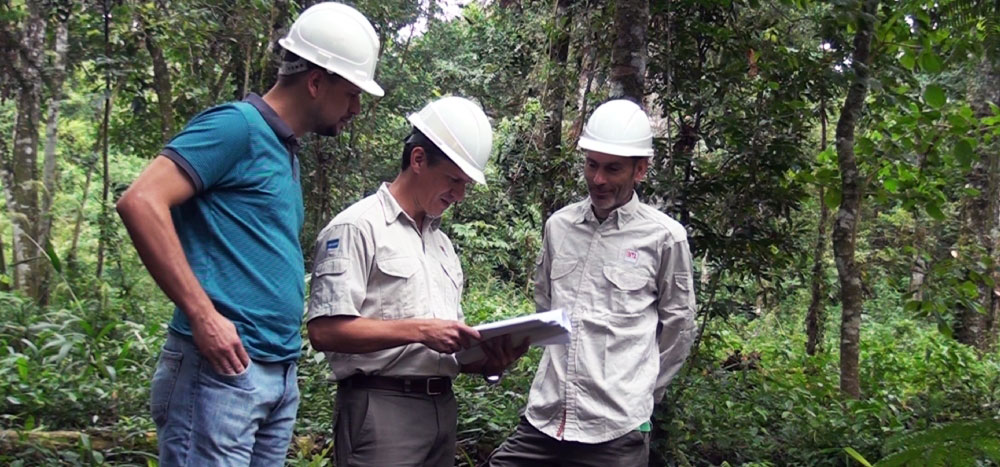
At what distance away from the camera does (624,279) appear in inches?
105

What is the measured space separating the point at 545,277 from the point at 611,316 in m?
Answer: 0.41

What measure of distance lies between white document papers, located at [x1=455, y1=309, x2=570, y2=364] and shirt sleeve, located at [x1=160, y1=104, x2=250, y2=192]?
0.74 meters

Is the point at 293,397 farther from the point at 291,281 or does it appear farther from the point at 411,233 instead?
the point at 411,233

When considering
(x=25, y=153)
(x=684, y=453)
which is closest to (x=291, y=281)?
(x=684, y=453)

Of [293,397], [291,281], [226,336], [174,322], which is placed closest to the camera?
[226,336]

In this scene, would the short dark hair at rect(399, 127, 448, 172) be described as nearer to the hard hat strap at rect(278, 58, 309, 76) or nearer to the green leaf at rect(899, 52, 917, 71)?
the hard hat strap at rect(278, 58, 309, 76)

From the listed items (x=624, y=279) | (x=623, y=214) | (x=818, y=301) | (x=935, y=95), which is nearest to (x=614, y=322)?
(x=624, y=279)

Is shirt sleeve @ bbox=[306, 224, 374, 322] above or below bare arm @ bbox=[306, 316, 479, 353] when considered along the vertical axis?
above

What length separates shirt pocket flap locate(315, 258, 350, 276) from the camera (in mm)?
2074

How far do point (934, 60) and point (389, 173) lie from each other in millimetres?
7391

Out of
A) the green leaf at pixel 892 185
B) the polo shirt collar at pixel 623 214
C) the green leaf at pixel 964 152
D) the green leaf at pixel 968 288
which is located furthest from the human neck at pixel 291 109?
the green leaf at pixel 968 288

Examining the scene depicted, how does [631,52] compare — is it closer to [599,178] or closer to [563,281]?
[599,178]

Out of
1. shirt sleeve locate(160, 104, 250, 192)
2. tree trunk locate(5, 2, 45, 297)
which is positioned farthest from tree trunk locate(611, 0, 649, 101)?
tree trunk locate(5, 2, 45, 297)

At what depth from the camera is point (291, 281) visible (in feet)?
6.47
